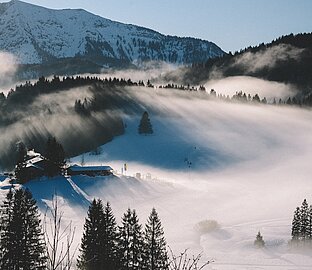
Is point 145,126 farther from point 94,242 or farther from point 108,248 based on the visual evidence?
point 108,248

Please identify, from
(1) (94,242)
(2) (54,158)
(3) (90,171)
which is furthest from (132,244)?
(3) (90,171)

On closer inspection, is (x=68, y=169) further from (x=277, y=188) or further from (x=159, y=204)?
(x=277, y=188)

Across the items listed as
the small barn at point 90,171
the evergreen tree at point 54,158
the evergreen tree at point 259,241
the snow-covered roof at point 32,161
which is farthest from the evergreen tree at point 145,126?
the evergreen tree at point 259,241

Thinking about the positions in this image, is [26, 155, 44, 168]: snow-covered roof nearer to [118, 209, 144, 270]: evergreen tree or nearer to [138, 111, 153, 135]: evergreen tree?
[118, 209, 144, 270]: evergreen tree

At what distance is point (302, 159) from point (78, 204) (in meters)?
74.9

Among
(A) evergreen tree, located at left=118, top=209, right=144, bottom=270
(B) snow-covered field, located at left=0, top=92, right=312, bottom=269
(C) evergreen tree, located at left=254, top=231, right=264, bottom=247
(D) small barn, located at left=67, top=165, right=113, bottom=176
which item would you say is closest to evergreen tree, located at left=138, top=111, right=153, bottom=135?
(B) snow-covered field, located at left=0, top=92, right=312, bottom=269

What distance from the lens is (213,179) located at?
348 ft

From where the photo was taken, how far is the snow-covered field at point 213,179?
199 feet

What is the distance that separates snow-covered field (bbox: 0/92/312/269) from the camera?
60781mm

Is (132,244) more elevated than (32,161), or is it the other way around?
(32,161)

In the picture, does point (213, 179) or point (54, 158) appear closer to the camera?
point (54, 158)

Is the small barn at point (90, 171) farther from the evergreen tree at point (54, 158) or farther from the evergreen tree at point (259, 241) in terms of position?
the evergreen tree at point (259, 241)

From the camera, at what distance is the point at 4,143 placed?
13450 centimetres

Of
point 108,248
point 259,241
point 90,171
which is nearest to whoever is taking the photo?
point 108,248
